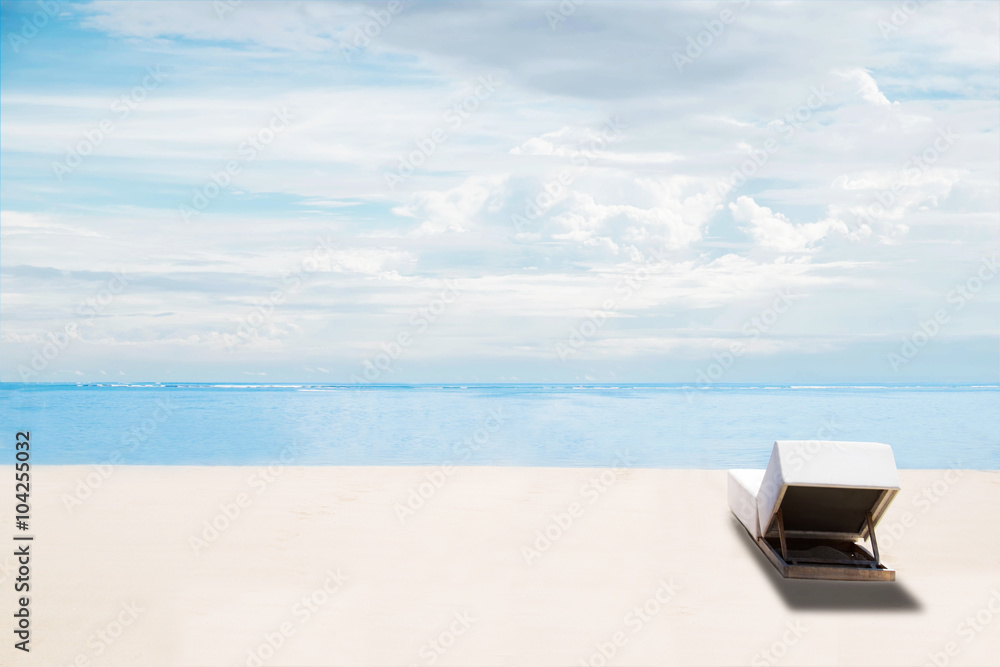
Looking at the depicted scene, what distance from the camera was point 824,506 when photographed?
6727 mm

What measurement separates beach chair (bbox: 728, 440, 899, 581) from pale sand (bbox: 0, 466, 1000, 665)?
0.21m

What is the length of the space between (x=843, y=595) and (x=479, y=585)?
290 centimetres

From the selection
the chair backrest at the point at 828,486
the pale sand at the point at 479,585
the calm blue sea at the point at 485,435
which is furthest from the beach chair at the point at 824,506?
the calm blue sea at the point at 485,435

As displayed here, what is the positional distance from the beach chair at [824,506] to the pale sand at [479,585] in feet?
0.69

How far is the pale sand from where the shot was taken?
16.9ft

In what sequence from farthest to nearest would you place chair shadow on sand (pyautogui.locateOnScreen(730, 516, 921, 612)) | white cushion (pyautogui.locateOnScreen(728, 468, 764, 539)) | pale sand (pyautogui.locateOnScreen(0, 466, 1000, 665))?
white cushion (pyautogui.locateOnScreen(728, 468, 764, 539)) < chair shadow on sand (pyautogui.locateOnScreen(730, 516, 921, 612)) < pale sand (pyautogui.locateOnScreen(0, 466, 1000, 665))

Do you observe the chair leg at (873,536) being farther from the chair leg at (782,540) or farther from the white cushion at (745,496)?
the white cushion at (745,496)

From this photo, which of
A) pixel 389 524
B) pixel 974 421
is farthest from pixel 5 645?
pixel 974 421

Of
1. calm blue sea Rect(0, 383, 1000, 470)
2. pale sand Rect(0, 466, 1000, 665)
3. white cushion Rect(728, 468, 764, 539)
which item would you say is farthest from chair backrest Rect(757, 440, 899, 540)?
calm blue sea Rect(0, 383, 1000, 470)

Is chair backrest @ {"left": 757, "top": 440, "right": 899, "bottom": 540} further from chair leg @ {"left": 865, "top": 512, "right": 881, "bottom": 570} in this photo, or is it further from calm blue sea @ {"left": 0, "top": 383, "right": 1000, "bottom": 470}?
calm blue sea @ {"left": 0, "top": 383, "right": 1000, "bottom": 470}

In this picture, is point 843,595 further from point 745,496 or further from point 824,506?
point 745,496

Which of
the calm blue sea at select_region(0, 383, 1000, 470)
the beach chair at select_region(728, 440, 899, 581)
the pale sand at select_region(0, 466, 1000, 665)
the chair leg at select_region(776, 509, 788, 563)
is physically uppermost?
the calm blue sea at select_region(0, 383, 1000, 470)

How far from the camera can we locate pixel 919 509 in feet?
31.6

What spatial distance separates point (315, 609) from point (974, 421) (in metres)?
28.3
